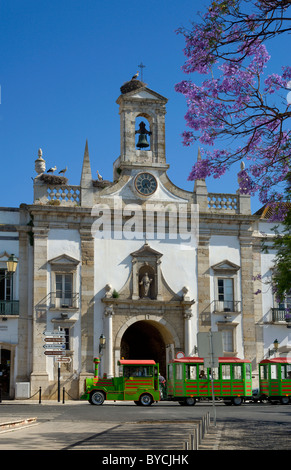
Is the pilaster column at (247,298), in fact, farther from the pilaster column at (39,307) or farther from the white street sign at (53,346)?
the white street sign at (53,346)

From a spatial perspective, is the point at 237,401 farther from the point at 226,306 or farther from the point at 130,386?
the point at 226,306

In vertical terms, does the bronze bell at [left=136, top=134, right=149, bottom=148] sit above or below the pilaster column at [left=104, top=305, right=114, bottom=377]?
above

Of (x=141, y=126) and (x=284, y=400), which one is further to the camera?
(x=141, y=126)

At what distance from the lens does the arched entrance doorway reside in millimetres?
37688

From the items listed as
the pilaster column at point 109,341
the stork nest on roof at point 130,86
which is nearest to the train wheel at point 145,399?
the pilaster column at point 109,341

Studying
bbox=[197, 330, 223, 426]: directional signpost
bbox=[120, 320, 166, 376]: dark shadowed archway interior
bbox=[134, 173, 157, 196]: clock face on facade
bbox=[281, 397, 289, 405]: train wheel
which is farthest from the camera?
bbox=[120, 320, 166, 376]: dark shadowed archway interior

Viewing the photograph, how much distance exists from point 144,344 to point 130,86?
13.9 meters

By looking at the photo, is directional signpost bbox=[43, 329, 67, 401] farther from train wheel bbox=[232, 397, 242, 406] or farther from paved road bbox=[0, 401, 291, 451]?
paved road bbox=[0, 401, 291, 451]

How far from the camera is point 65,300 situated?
3475 centimetres

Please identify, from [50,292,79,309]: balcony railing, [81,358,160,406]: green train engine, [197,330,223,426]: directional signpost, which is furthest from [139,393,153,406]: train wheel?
[197,330,223,426]: directional signpost

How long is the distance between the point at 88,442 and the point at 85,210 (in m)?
22.9

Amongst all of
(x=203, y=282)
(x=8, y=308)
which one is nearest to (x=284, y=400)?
(x=203, y=282)

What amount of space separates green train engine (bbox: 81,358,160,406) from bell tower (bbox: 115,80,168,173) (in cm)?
1165

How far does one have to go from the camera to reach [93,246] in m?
35.5
